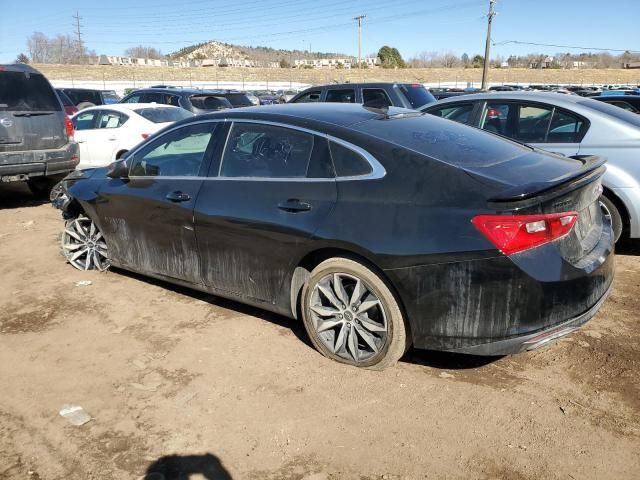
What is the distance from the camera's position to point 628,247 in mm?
5941

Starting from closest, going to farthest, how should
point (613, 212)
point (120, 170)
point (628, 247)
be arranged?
point (120, 170) → point (613, 212) → point (628, 247)

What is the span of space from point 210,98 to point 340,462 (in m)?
12.5

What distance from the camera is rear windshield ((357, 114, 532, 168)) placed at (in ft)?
11.0

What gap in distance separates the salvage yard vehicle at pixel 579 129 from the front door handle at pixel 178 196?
12.1ft

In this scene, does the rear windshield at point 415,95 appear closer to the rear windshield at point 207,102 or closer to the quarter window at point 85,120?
the rear windshield at point 207,102

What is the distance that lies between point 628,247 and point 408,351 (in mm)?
3567

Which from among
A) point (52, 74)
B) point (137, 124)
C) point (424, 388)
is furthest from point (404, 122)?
point (52, 74)

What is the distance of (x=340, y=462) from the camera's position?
2.71 metres

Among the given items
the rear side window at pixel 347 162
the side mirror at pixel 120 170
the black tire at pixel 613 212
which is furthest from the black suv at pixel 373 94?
the rear side window at pixel 347 162

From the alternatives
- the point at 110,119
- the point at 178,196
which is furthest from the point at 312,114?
the point at 110,119

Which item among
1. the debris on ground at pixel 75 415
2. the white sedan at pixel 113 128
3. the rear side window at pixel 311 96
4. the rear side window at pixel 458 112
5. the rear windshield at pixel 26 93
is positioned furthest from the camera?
the rear side window at pixel 311 96

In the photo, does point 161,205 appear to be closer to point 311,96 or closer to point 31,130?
point 31,130

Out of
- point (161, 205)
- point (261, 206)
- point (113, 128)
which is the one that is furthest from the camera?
point (113, 128)

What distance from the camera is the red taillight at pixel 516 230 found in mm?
2844
